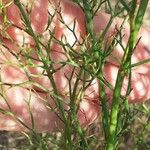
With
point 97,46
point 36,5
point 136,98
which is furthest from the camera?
point 136,98

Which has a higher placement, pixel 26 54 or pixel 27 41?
pixel 27 41

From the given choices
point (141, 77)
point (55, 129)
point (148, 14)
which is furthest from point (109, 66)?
point (148, 14)

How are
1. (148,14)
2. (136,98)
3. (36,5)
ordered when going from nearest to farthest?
(36,5), (136,98), (148,14)

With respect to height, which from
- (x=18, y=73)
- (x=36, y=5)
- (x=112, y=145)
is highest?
(x=36, y=5)

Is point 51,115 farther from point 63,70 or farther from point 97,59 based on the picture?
point 97,59

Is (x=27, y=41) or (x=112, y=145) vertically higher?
(x=27, y=41)

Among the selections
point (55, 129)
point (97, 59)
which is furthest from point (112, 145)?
point (55, 129)

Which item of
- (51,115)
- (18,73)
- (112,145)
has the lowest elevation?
(112,145)

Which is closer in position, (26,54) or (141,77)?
(26,54)

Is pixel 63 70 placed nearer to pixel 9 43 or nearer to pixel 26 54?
pixel 9 43
